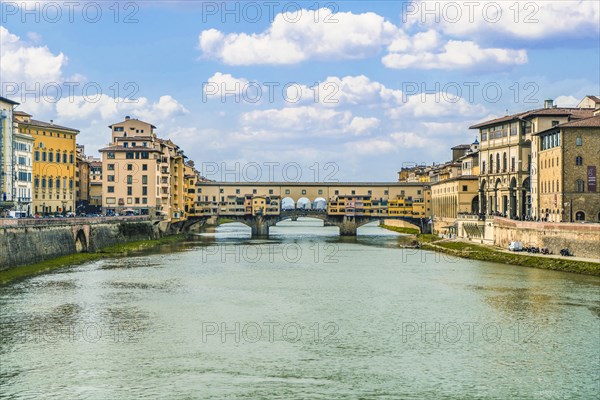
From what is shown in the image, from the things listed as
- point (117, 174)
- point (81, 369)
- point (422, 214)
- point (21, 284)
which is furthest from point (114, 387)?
point (422, 214)

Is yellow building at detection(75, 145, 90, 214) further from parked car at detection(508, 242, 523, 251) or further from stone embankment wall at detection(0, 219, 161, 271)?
parked car at detection(508, 242, 523, 251)

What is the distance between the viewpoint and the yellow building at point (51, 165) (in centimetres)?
9881

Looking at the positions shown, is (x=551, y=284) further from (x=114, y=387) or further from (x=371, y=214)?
(x=371, y=214)

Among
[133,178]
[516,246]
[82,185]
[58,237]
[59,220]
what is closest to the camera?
[58,237]

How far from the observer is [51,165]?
103 metres

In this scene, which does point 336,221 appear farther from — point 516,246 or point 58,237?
point 58,237

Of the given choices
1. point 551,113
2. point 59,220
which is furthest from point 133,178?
point 551,113

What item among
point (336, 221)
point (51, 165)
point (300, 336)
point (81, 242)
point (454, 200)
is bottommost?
point (300, 336)

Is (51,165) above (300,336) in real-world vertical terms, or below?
above

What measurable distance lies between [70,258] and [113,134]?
207 feet

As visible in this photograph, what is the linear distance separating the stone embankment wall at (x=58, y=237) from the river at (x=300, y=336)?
3.70 m

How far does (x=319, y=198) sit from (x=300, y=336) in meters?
112

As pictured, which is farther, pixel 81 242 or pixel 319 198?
pixel 319 198

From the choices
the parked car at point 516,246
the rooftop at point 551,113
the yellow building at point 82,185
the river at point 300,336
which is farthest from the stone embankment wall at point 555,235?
the yellow building at point 82,185
